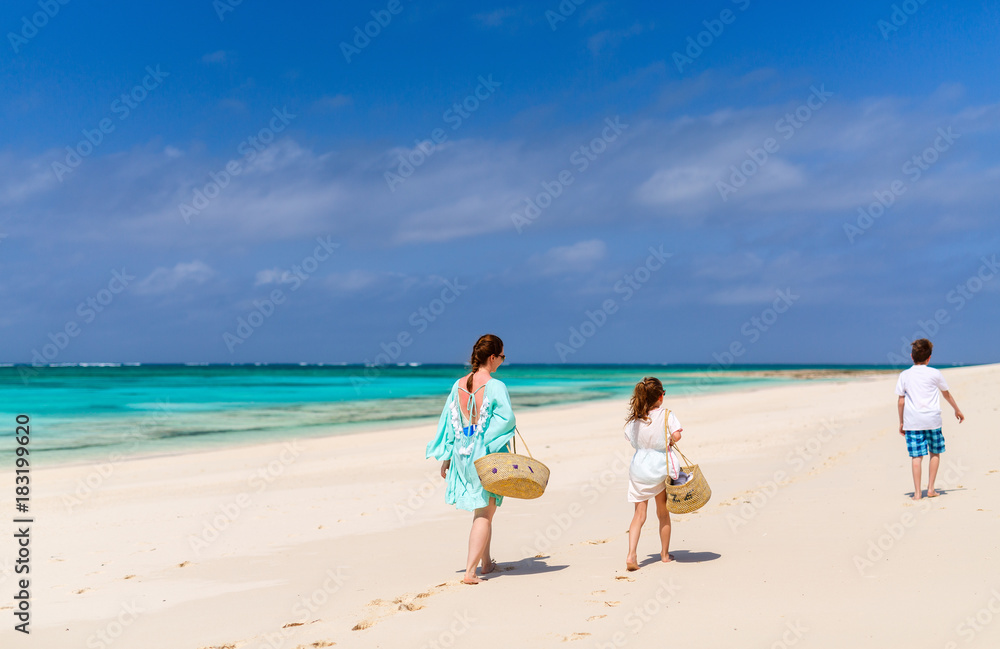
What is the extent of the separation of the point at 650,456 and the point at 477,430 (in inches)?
53.9

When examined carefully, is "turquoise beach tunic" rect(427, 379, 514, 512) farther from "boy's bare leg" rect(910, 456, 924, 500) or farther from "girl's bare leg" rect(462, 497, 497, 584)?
"boy's bare leg" rect(910, 456, 924, 500)

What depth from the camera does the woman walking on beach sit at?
18.4 feet

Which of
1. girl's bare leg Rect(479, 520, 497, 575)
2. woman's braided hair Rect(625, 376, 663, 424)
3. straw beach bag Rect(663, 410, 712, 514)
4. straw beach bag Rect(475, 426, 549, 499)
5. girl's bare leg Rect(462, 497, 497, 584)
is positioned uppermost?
woman's braided hair Rect(625, 376, 663, 424)

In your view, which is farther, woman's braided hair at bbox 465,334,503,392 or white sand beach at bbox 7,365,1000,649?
woman's braided hair at bbox 465,334,503,392

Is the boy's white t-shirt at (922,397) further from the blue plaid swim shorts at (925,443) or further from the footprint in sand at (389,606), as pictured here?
the footprint in sand at (389,606)

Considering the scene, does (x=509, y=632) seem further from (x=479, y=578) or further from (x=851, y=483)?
(x=851, y=483)

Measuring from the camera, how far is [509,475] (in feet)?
17.8

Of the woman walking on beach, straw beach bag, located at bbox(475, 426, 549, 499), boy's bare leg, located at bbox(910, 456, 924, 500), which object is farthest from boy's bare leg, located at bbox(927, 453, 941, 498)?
the woman walking on beach

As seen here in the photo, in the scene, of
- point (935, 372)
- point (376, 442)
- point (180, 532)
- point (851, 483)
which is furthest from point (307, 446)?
point (935, 372)

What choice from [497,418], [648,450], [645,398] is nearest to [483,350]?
[497,418]

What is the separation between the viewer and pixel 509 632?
4551mm

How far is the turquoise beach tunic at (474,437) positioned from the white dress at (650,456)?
1014 millimetres

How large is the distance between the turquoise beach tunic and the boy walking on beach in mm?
5005

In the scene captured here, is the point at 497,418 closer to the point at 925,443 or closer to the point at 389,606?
the point at 389,606
